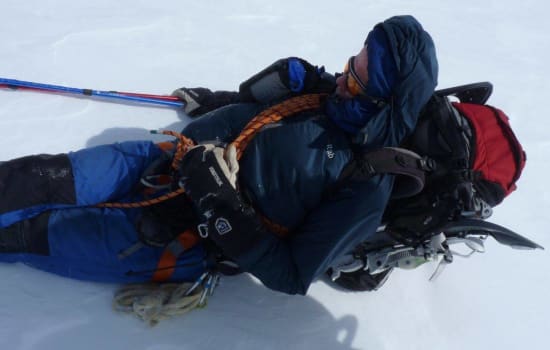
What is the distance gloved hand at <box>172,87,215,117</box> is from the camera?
2.88 metres

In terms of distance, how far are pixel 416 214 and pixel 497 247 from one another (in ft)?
3.53

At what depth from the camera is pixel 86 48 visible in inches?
127

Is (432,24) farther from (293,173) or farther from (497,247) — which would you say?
(293,173)

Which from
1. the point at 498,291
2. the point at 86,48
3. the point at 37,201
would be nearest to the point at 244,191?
the point at 37,201

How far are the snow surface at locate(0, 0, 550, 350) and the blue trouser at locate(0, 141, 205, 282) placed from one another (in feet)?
0.30

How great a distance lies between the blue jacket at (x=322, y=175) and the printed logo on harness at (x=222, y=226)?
0.11 m

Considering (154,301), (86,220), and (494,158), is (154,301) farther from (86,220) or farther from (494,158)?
(494,158)

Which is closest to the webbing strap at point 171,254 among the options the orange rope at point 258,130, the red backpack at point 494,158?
the orange rope at point 258,130

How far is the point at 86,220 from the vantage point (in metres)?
2.04

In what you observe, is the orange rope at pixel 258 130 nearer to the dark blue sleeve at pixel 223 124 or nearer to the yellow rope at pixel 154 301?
the dark blue sleeve at pixel 223 124

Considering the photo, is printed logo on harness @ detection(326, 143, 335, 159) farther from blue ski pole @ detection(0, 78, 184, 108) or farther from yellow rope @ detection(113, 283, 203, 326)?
blue ski pole @ detection(0, 78, 184, 108)

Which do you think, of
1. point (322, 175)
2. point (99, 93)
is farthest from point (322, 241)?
point (99, 93)

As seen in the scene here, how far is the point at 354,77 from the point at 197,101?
1.26 metres

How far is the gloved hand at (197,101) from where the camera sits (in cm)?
288
